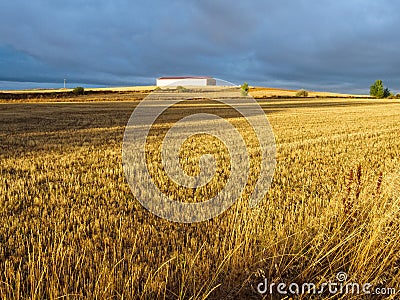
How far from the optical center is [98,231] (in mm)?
4168

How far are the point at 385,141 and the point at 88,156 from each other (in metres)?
11.4

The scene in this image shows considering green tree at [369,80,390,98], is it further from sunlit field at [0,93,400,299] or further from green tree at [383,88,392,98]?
sunlit field at [0,93,400,299]

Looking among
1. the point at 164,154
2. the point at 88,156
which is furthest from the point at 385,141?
the point at 88,156

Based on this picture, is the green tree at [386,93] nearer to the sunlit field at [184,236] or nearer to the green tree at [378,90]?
the green tree at [378,90]

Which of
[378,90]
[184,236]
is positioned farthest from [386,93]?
[184,236]

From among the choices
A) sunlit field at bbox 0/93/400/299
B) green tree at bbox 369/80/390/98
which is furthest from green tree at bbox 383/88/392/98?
sunlit field at bbox 0/93/400/299

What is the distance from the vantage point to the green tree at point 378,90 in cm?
10350

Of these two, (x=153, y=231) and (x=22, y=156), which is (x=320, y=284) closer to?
(x=153, y=231)

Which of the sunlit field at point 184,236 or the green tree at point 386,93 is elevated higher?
the green tree at point 386,93

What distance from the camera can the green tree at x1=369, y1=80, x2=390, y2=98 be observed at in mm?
103500

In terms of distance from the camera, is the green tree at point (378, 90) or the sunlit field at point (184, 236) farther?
the green tree at point (378, 90)

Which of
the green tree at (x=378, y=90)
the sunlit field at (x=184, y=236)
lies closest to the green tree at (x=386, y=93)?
the green tree at (x=378, y=90)

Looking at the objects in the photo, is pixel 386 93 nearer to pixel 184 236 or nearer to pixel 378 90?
pixel 378 90

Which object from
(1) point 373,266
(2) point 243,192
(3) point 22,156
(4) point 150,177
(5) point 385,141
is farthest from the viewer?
(5) point 385,141
